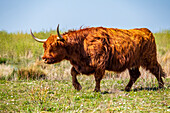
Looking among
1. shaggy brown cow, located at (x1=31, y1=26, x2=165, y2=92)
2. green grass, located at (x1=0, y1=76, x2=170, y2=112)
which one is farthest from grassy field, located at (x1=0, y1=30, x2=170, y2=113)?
shaggy brown cow, located at (x1=31, y1=26, x2=165, y2=92)

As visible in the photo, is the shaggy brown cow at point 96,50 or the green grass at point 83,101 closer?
the green grass at point 83,101

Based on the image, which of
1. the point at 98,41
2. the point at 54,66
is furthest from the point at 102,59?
the point at 54,66

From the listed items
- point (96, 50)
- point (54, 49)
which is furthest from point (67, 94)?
point (96, 50)

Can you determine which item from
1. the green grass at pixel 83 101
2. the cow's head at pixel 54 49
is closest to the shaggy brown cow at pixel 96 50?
Result: the cow's head at pixel 54 49

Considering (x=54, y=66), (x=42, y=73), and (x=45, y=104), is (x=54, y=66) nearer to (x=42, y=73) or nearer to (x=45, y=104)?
(x=42, y=73)

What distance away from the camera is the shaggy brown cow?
696 centimetres

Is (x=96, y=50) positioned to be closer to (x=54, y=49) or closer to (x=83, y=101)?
(x=54, y=49)

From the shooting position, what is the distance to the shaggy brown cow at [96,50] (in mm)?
6961

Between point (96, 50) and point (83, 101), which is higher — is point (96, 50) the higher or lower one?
the higher one

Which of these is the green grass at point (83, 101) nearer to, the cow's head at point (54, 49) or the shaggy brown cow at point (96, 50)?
the shaggy brown cow at point (96, 50)

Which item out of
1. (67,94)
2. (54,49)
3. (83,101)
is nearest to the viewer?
(83,101)

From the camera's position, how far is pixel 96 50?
6.96m

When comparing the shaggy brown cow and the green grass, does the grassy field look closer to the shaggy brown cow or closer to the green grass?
the green grass

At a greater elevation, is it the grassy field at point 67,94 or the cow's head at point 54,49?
the cow's head at point 54,49
